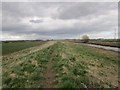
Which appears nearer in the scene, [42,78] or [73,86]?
[73,86]

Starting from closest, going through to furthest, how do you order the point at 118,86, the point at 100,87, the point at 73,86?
the point at 73,86
the point at 100,87
the point at 118,86

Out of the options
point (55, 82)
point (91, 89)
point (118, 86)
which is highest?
point (55, 82)

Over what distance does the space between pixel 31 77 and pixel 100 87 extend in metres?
5.57

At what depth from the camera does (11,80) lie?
6738 millimetres

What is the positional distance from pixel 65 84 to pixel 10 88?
3.82 m

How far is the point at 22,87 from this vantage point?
19.1ft

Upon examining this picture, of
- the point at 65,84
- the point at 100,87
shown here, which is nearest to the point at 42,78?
the point at 65,84

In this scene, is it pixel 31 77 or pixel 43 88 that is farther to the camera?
pixel 31 77

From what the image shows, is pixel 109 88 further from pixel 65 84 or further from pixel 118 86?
pixel 65 84

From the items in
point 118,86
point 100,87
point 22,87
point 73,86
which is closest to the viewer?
point 73,86

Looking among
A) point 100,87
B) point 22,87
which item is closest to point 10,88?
point 22,87

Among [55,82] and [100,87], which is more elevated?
[55,82]

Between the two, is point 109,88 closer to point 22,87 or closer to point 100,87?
point 100,87

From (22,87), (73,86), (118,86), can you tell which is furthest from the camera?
(118,86)
